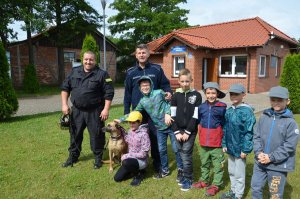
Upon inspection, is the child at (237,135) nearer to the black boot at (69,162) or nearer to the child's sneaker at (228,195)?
the child's sneaker at (228,195)

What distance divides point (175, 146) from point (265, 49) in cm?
1598

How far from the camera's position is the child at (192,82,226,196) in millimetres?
3561

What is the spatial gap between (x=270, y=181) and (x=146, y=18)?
27.8 m

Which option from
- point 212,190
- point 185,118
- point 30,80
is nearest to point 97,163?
point 185,118

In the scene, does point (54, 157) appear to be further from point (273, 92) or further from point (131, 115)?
point (273, 92)

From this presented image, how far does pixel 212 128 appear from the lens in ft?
11.9

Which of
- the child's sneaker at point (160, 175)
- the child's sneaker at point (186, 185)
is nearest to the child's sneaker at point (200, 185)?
the child's sneaker at point (186, 185)

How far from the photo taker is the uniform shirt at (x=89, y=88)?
15.0 feet

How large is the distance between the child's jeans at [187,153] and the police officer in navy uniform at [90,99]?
1.48m

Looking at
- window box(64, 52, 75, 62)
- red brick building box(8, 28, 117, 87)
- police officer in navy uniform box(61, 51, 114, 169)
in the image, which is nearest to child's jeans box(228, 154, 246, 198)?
police officer in navy uniform box(61, 51, 114, 169)

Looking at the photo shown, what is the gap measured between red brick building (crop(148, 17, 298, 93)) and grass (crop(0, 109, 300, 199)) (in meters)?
12.0

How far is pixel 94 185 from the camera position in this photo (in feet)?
13.3

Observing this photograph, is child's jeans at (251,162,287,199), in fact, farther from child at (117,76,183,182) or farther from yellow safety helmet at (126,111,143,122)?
yellow safety helmet at (126,111,143,122)

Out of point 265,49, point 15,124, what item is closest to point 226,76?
point 265,49
